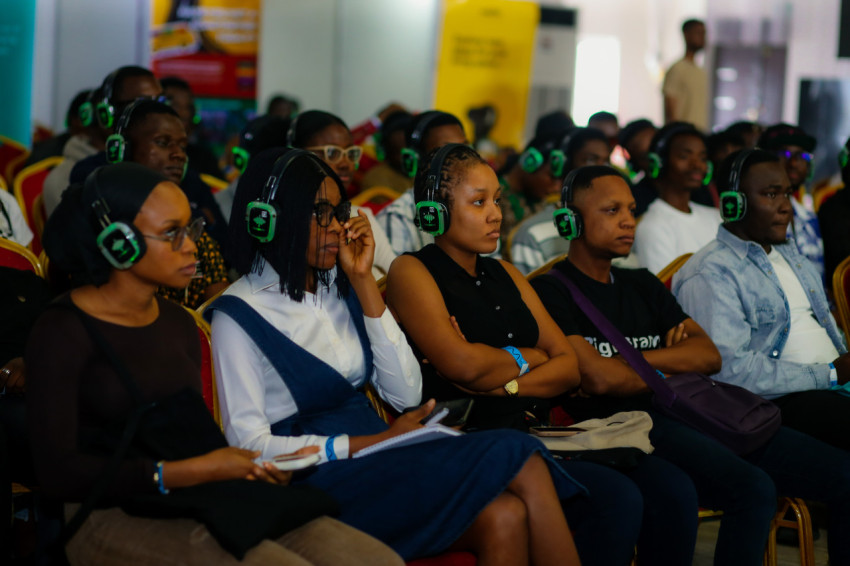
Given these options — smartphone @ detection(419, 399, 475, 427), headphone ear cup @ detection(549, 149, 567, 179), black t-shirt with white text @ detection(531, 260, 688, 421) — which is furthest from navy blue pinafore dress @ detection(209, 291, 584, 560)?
headphone ear cup @ detection(549, 149, 567, 179)

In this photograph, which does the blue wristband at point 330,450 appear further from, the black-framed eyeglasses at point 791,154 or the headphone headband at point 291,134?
the black-framed eyeglasses at point 791,154

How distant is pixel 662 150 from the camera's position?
5004 millimetres

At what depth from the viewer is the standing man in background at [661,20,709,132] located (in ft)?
27.0

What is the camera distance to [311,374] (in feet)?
8.25

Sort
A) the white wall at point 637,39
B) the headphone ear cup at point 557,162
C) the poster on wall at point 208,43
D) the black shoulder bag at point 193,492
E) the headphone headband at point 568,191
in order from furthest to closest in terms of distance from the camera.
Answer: the white wall at point 637,39 → the poster on wall at point 208,43 → the headphone ear cup at point 557,162 → the headphone headband at point 568,191 → the black shoulder bag at point 193,492

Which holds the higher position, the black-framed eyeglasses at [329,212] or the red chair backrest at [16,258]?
the black-framed eyeglasses at [329,212]

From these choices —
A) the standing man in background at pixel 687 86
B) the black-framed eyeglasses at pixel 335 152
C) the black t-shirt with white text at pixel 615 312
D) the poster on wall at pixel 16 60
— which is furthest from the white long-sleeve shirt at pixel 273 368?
the poster on wall at pixel 16 60

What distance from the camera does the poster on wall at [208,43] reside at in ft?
35.0

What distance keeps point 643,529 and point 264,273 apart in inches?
51.3

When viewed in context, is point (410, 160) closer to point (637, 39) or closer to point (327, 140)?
point (327, 140)

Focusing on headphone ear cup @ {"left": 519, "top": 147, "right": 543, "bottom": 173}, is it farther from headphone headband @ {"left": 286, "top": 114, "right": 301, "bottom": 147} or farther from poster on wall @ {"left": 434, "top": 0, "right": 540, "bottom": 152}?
poster on wall @ {"left": 434, "top": 0, "right": 540, "bottom": 152}

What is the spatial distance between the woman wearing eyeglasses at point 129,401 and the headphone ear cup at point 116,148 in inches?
64.0

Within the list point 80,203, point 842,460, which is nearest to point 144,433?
point 80,203

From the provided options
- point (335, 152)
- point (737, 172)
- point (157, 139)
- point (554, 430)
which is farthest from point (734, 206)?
point (157, 139)
